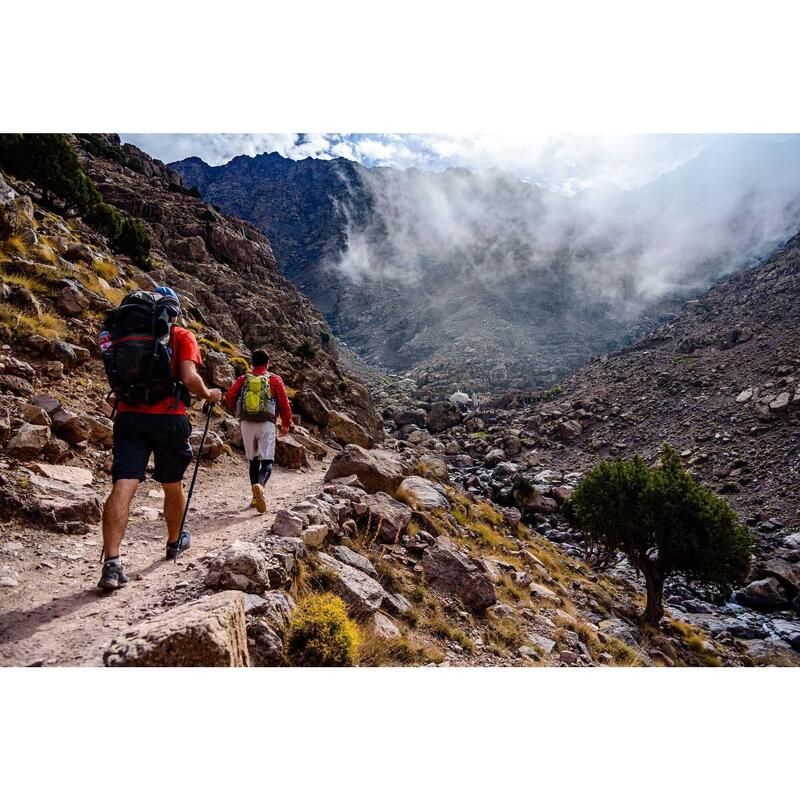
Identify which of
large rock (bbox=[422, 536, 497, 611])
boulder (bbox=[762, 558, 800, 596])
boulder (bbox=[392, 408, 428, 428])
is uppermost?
large rock (bbox=[422, 536, 497, 611])

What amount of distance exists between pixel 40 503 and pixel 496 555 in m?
9.53

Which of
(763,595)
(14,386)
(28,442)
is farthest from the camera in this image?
(763,595)

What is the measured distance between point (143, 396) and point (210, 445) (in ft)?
21.6

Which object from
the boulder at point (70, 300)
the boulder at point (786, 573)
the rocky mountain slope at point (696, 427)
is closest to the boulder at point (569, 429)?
the rocky mountain slope at point (696, 427)

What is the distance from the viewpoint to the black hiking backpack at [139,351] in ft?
13.9

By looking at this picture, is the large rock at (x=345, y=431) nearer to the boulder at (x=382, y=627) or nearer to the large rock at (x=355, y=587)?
the large rock at (x=355, y=587)

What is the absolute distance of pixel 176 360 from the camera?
182 inches

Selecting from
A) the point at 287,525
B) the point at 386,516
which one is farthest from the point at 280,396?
the point at 287,525

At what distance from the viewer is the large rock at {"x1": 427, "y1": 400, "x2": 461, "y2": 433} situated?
5919cm

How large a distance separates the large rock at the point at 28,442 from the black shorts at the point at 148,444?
2768 mm

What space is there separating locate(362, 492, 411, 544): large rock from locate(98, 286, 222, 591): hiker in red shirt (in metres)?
3.43

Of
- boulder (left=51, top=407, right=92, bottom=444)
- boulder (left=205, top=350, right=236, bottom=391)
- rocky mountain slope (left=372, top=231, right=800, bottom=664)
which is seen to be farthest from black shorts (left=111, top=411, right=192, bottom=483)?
rocky mountain slope (left=372, top=231, right=800, bottom=664)

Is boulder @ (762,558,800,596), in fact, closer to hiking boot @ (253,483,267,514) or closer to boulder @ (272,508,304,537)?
hiking boot @ (253,483,267,514)

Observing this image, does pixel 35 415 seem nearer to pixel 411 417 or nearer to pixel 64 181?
pixel 64 181
